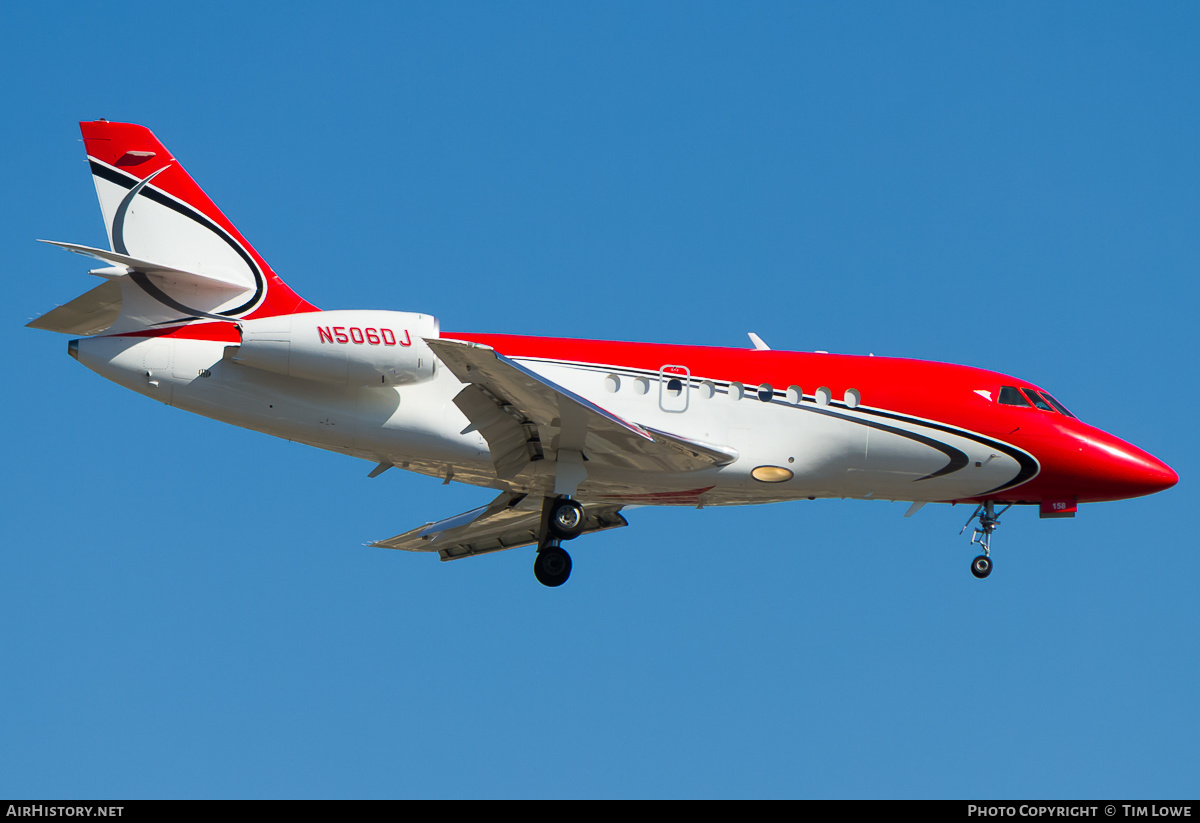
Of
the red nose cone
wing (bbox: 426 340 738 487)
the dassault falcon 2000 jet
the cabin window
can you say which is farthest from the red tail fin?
the red nose cone

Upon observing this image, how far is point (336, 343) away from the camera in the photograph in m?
18.9

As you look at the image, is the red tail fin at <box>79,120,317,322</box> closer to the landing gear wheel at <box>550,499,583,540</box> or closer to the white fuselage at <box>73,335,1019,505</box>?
the white fuselage at <box>73,335,1019,505</box>

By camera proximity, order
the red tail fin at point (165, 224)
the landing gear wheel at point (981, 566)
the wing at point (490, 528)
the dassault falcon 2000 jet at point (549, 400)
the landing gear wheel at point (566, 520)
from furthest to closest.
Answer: the wing at point (490, 528) → the landing gear wheel at point (981, 566) → the red tail fin at point (165, 224) → the landing gear wheel at point (566, 520) → the dassault falcon 2000 jet at point (549, 400)

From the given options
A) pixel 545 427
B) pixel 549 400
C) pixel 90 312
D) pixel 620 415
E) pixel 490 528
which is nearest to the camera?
pixel 549 400

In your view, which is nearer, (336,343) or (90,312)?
(336,343)

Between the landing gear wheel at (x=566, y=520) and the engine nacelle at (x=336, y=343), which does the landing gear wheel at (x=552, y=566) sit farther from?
the engine nacelle at (x=336, y=343)

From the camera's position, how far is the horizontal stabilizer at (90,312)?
1909 cm

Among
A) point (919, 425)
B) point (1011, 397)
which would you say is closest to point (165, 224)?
point (919, 425)

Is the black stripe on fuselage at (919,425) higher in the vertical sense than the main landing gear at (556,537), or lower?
higher

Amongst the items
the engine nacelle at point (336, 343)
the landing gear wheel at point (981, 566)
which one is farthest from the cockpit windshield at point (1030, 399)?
the engine nacelle at point (336, 343)

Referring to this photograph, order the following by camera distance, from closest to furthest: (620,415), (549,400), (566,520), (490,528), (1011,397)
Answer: (549,400) → (566,520) → (620,415) → (1011,397) → (490,528)

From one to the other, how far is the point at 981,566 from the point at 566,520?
690cm

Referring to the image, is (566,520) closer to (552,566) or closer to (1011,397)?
(552,566)
